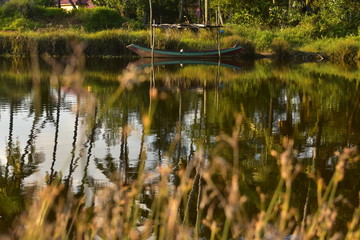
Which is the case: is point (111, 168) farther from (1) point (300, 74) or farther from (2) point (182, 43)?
(2) point (182, 43)

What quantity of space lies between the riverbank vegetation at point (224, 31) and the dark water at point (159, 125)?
26.8 feet

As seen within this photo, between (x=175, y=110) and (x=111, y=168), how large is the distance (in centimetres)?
512

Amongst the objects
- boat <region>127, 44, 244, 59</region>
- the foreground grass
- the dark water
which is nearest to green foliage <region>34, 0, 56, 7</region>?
boat <region>127, 44, 244, 59</region>

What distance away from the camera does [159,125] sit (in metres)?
10.7

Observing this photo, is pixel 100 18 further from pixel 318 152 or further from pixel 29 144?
pixel 318 152

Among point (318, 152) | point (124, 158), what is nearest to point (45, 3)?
point (124, 158)

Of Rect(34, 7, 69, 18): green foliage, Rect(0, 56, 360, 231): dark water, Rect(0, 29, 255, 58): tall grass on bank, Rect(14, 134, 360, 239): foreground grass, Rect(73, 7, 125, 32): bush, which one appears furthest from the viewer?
Rect(34, 7, 69, 18): green foliage

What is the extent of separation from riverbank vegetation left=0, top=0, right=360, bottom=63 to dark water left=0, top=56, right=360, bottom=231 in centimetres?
816

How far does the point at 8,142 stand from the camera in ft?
30.2

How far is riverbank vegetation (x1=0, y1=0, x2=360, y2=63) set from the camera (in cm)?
2806

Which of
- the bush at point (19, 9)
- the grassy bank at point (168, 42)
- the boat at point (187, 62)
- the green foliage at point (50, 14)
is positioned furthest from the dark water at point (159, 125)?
the green foliage at point (50, 14)

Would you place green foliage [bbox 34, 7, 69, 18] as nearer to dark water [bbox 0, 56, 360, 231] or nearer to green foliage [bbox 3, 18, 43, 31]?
green foliage [bbox 3, 18, 43, 31]

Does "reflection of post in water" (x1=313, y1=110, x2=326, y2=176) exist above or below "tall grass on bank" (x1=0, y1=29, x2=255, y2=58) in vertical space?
below

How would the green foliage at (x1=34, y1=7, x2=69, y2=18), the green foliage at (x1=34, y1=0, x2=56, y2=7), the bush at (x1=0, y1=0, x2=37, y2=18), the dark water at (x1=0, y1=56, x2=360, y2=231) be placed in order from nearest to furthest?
the dark water at (x1=0, y1=56, x2=360, y2=231) → the bush at (x1=0, y1=0, x2=37, y2=18) → the green foliage at (x1=34, y1=7, x2=69, y2=18) → the green foliage at (x1=34, y1=0, x2=56, y2=7)
